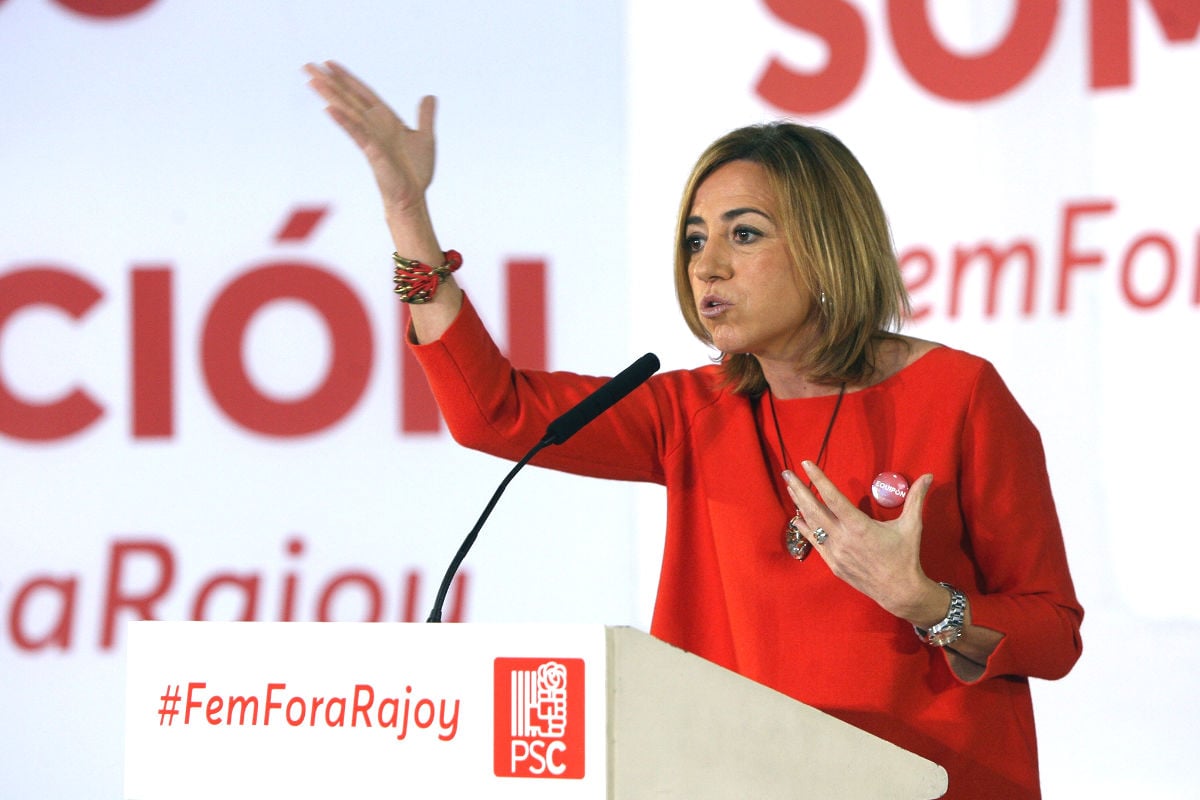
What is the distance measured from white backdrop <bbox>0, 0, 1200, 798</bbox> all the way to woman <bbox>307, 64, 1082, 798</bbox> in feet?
4.28

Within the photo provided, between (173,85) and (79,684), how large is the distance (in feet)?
4.83

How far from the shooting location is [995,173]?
2877 mm

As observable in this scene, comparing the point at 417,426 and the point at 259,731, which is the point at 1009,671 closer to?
the point at 259,731

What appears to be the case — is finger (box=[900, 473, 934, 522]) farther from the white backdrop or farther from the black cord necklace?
the white backdrop

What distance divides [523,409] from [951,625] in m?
0.59

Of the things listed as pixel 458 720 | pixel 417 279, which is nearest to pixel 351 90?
pixel 417 279

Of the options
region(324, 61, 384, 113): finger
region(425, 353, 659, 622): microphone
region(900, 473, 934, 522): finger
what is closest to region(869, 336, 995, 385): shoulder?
region(900, 473, 934, 522): finger

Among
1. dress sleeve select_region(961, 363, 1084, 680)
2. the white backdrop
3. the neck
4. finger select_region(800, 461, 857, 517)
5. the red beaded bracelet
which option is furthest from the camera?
the white backdrop

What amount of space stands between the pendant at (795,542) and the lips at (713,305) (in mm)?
262

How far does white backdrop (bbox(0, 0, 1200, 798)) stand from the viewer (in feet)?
9.17

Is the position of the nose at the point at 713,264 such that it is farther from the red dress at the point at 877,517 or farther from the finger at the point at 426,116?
the finger at the point at 426,116

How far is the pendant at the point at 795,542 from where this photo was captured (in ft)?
4.95

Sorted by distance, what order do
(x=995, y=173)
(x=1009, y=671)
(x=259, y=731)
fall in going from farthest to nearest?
(x=995, y=173) → (x=1009, y=671) → (x=259, y=731)

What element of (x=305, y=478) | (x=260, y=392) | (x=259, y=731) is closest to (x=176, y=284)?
(x=260, y=392)
